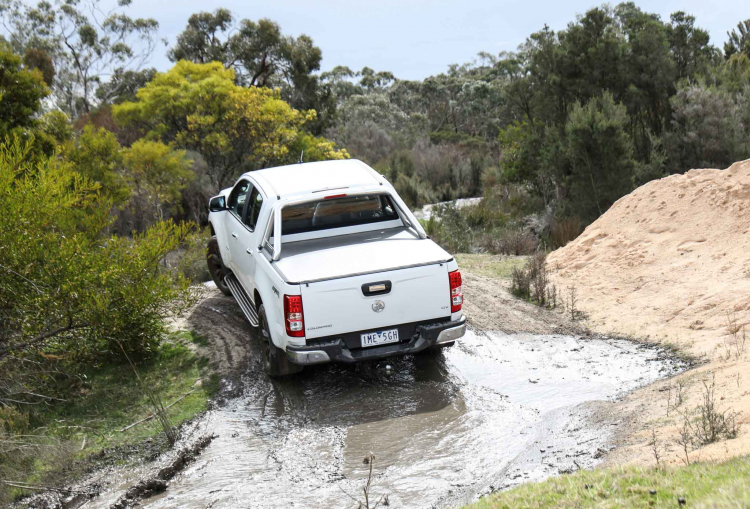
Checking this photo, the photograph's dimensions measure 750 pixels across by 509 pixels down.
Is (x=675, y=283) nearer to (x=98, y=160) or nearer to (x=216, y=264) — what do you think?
(x=216, y=264)

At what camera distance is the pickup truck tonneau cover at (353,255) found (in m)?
7.00

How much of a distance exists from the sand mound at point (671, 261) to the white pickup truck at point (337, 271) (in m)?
2.87

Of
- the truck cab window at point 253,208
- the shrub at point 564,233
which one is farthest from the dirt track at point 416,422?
the shrub at point 564,233

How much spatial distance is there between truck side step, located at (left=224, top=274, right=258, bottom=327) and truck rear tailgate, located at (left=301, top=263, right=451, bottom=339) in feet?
4.71

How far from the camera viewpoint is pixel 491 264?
12906 mm

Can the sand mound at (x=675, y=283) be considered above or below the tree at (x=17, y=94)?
below

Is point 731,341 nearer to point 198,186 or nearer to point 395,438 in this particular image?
point 395,438

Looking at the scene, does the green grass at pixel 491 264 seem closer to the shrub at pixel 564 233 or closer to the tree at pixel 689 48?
the shrub at pixel 564 233

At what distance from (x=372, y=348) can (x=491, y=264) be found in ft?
20.5

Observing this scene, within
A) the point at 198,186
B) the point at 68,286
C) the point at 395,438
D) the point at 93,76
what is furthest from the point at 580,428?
the point at 93,76

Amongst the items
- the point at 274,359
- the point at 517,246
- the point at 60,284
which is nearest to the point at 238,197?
the point at 60,284

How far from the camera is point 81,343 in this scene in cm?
821

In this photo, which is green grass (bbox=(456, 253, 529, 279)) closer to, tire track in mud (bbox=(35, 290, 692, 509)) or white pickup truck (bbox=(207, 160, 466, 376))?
tire track in mud (bbox=(35, 290, 692, 509))

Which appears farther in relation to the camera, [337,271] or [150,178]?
[150,178]
